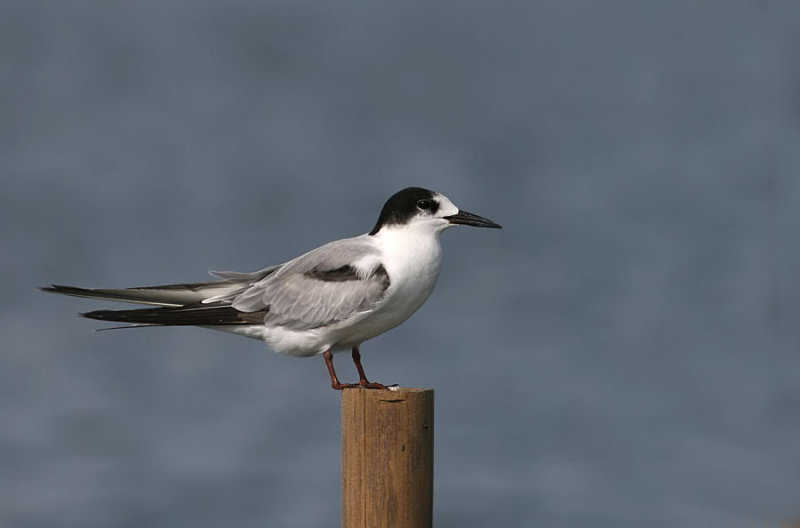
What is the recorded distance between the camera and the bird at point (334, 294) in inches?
237

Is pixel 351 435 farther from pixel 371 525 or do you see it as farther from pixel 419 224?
pixel 419 224

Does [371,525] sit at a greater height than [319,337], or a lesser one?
lesser

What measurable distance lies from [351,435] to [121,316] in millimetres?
1919

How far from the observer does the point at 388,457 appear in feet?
16.4

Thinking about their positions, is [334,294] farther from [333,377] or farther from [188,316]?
[188,316]

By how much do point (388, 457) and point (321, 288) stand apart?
1.44 meters

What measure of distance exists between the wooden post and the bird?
817mm

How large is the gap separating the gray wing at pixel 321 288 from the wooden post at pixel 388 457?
3.28ft

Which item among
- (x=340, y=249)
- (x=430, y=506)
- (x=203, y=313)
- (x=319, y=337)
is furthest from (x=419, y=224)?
(x=430, y=506)

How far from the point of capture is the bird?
6.02 meters

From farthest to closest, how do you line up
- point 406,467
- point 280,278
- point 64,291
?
point 280,278
point 64,291
point 406,467

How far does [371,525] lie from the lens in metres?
5.05

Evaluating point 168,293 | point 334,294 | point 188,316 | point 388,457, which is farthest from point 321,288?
point 388,457

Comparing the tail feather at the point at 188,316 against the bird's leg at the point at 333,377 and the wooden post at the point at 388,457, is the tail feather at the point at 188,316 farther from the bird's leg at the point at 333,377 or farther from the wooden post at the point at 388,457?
the wooden post at the point at 388,457
